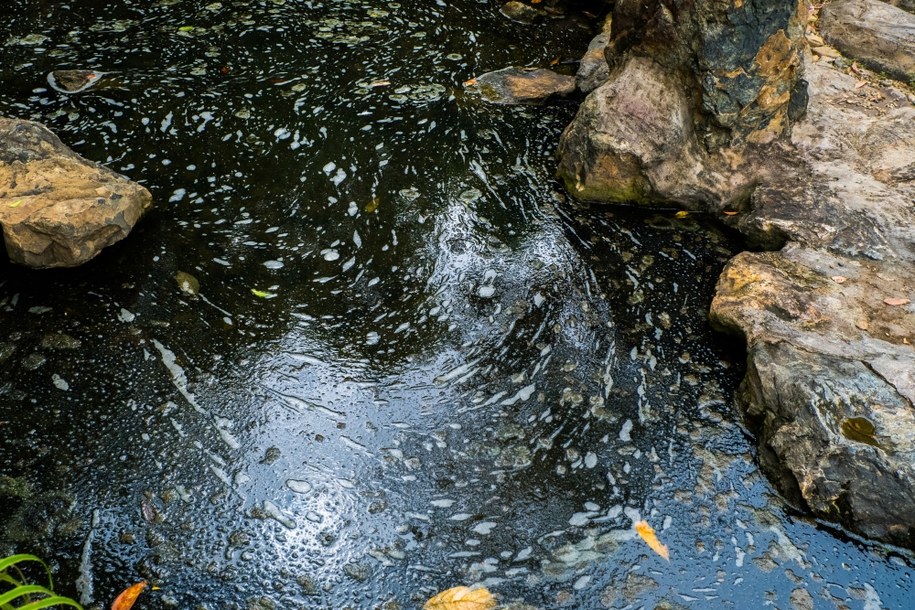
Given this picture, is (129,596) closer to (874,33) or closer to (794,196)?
(794,196)

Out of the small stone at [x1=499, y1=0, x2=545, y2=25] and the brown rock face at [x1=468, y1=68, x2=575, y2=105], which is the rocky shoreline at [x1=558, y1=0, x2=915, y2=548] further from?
the small stone at [x1=499, y1=0, x2=545, y2=25]

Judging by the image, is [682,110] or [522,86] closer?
[682,110]

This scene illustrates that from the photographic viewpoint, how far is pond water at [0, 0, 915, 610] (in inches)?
119

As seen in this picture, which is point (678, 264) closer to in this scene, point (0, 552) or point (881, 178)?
point (881, 178)

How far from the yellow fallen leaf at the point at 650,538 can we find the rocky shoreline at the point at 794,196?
622 mm

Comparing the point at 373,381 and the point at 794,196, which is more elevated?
the point at 794,196

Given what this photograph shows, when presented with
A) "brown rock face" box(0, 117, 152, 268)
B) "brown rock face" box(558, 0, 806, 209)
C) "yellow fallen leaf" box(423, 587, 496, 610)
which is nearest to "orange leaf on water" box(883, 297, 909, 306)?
"brown rock face" box(558, 0, 806, 209)

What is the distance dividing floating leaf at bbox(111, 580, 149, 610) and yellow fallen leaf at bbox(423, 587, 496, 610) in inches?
40.9

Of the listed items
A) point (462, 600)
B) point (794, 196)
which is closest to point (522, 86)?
point (794, 196)

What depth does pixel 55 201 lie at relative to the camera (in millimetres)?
4090

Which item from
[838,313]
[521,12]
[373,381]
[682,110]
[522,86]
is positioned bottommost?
[373,381]

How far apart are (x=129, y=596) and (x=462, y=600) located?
1.20m

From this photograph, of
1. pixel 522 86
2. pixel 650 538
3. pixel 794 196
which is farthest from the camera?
pixel 522 86

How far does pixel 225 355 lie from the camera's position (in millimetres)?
3811
